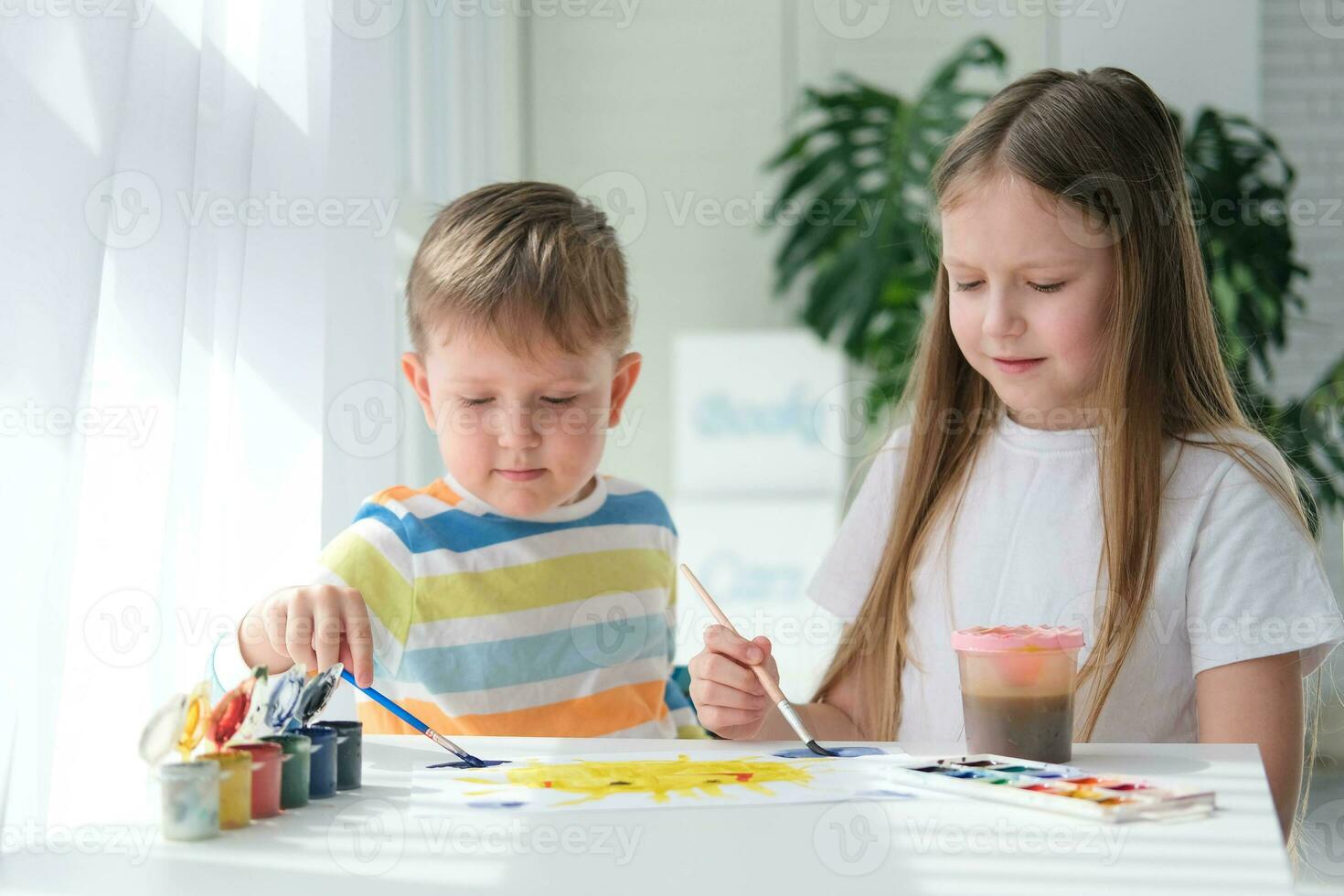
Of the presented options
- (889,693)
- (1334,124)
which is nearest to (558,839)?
(889,693)

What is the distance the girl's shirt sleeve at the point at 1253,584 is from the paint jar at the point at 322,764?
719 millimetres

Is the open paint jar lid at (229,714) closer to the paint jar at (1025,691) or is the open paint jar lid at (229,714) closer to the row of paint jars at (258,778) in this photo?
the row of paint jars at (258,778)

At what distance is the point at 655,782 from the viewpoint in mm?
831

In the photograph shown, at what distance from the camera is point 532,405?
123cm

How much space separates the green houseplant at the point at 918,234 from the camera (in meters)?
2.90

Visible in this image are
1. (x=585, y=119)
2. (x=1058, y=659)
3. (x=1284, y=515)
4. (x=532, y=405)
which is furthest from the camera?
(x=585, y=119)

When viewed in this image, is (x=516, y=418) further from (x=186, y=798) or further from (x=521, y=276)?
(x=186, y=798)

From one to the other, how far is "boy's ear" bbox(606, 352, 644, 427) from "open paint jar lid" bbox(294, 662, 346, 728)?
0.55 meters

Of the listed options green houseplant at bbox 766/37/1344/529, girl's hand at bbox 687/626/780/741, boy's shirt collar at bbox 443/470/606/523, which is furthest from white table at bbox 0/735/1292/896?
green houseplant at bbox 766/37/1344/529

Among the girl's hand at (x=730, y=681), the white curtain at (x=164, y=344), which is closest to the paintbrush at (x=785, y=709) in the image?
the girl's hand at (x=730, y=681)

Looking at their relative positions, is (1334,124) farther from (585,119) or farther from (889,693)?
(889,693)

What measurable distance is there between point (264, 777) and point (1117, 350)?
2.69 ft

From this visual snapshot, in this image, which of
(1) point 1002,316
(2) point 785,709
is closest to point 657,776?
(2) point 785,709

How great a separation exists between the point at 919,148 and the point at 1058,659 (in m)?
2.79
